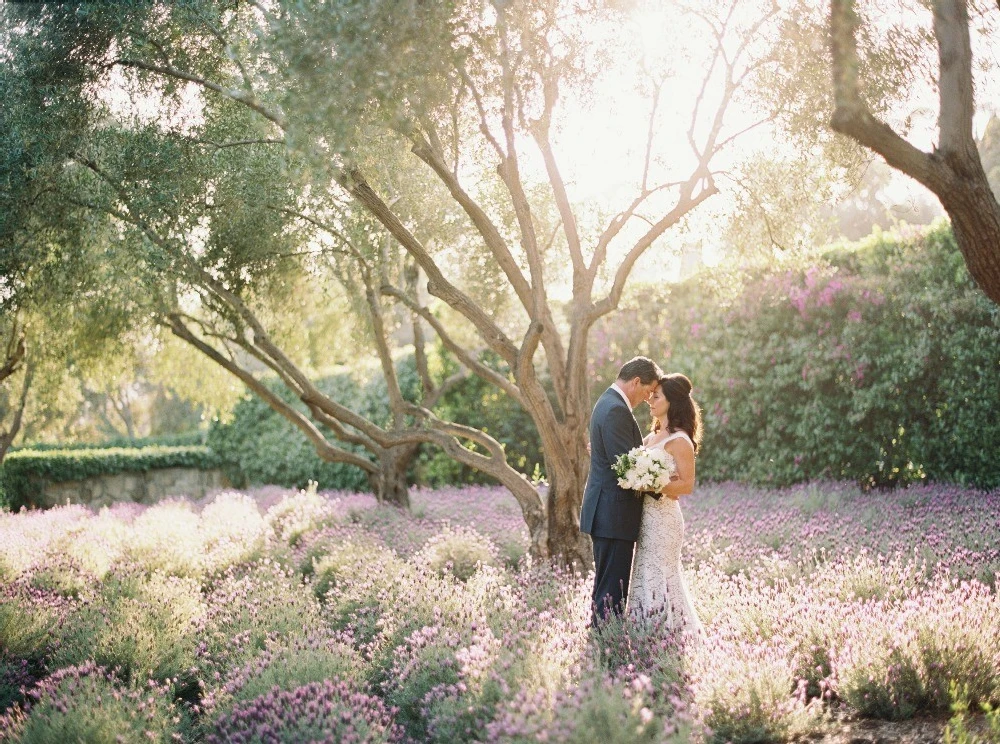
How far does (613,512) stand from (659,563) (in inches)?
18.2

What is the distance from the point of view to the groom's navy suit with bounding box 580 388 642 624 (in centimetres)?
595

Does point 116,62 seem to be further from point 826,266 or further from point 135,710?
point 826,266

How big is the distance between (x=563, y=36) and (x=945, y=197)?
3.70 m

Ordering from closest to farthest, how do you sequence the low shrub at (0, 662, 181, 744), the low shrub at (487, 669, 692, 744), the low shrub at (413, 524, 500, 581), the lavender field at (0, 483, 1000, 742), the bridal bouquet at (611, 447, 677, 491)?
the low shrub at (487, 669, 692, 744)
the lavender field at (0, 483, 1000, 742)
the low shrub at (0, 662, 181, 744)
the bridal bouquet at (611, 447, 677, 491)
the low shrub at (413, 524, 500, 581)

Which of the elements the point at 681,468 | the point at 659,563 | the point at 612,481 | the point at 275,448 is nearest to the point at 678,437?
the point at 681,468

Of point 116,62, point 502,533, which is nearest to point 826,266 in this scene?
point 502,533

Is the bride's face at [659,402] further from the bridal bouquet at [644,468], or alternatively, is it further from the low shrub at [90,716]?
the low shrub at [90,716]

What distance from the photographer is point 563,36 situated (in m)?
7.33

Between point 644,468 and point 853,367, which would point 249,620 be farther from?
point 853,367

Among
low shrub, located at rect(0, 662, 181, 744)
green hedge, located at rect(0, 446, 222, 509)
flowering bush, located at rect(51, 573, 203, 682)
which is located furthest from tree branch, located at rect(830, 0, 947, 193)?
green hedge, located at rect(0, 446, 222, 509)

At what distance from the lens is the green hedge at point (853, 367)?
9.60 m

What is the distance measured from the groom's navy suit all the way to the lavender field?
31 cm

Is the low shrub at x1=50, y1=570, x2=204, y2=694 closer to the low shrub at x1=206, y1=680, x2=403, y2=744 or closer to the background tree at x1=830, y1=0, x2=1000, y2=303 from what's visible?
the low shrub at x1=206, y1=680, x2=403, y2=744

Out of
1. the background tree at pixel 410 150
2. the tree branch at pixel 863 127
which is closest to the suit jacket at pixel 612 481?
the background tree at pixel 410 150
